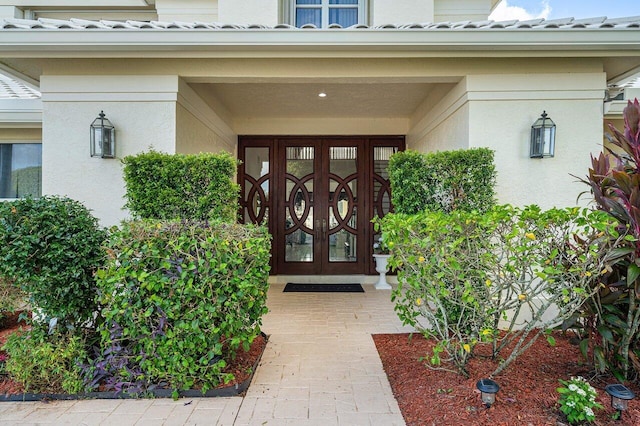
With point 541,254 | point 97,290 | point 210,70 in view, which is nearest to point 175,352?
point 97,290

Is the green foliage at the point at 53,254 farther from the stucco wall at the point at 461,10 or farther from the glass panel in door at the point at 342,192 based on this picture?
the stucco wall at the point at 461,10

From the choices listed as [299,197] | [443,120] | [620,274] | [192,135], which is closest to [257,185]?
[299,197]

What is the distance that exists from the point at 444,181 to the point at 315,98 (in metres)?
3.22

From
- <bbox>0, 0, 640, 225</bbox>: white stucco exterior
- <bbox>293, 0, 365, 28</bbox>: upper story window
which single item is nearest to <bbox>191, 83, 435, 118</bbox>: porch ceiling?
<bbox>0, 0, 640, 225</bbox>: white stucco exterior

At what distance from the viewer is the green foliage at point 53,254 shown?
2.90 m

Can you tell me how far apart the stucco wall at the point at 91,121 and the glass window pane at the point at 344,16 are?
359cm

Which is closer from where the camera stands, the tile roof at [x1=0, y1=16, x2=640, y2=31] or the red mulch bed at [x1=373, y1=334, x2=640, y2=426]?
the red mulch bed at [x1=373, y1=334, x2=640, y2=426]

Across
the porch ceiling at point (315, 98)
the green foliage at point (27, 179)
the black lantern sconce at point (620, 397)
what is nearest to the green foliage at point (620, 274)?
the black lantern sconce at point (620, 397)

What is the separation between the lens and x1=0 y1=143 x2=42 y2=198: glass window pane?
7.61 metres

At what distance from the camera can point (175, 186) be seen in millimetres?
4371

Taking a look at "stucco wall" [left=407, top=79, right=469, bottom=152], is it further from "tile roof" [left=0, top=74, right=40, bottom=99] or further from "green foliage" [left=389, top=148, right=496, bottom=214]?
"tile roof" [left=0, top=74, right=40, bottom=99]

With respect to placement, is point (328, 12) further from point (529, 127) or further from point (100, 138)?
point (100, 138)

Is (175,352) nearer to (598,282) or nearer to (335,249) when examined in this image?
(598,282)

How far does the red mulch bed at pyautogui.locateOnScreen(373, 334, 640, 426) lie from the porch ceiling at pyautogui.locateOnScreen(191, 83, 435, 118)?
4.31 m
